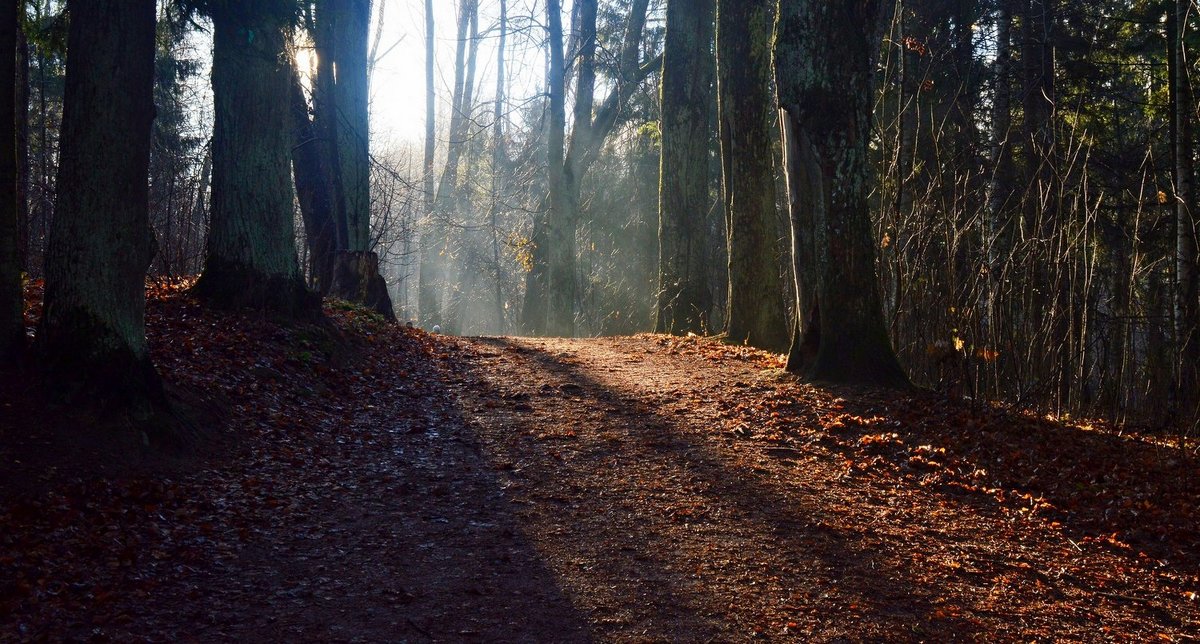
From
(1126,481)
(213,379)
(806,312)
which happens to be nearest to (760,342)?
(806,312)

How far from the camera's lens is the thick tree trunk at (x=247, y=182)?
892 cm

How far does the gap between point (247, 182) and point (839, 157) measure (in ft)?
19.3

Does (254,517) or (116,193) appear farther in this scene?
(116,193)

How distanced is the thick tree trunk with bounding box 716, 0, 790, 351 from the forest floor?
3459 mm

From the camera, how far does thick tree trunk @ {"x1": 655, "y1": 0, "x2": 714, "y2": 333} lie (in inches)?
548

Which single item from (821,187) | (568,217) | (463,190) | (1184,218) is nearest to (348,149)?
(568,217)

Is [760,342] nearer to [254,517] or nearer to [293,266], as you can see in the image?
[293,266]

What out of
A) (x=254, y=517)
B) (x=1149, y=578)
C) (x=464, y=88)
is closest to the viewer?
(x=1149, y=578)

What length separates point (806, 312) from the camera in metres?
8.61

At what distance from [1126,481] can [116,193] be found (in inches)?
279

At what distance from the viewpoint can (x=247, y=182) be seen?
8977 millimetres

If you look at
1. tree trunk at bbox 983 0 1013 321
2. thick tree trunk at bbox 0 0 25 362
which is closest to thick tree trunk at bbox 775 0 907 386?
thick tree trunk at bbox 0 0 25 362

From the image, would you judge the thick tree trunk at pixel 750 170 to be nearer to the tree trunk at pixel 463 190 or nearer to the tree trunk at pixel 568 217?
the tree trunk at pixel 568 217

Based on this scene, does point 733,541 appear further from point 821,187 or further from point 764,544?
point 821,187
